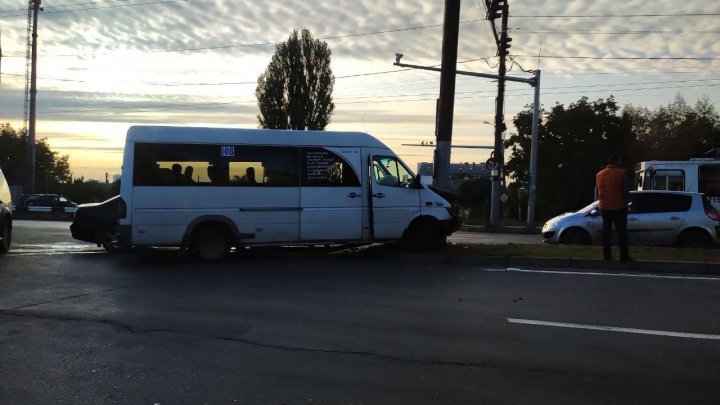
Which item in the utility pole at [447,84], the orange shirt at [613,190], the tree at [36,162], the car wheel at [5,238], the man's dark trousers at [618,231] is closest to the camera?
the man's dark trousers at [618,231]

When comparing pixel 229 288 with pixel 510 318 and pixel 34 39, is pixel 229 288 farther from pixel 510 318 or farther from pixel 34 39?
pixel 34 39

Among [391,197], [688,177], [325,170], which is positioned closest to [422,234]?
[391,197]

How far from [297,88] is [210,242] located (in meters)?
35.0

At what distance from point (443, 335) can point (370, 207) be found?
5877 millimetres

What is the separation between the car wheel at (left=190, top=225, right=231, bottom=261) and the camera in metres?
11.0

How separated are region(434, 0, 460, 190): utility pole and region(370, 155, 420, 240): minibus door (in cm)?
189

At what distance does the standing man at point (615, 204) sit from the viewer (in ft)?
32.6

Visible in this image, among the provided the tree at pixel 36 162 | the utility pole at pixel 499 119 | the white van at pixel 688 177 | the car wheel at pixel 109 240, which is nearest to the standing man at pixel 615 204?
the car wheel at pixel 109 240

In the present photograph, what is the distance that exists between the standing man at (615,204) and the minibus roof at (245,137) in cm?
423

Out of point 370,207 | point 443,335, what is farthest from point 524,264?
point 443,335

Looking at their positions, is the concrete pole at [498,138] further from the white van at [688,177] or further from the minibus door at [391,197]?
the minibus door at [391,197]

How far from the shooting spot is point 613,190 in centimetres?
1007

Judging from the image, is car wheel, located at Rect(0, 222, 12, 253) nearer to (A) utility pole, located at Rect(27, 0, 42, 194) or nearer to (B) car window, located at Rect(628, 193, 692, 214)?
(B) car window, located at Rect(628, 193, 692, 214)

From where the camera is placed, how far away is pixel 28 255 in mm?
11734
